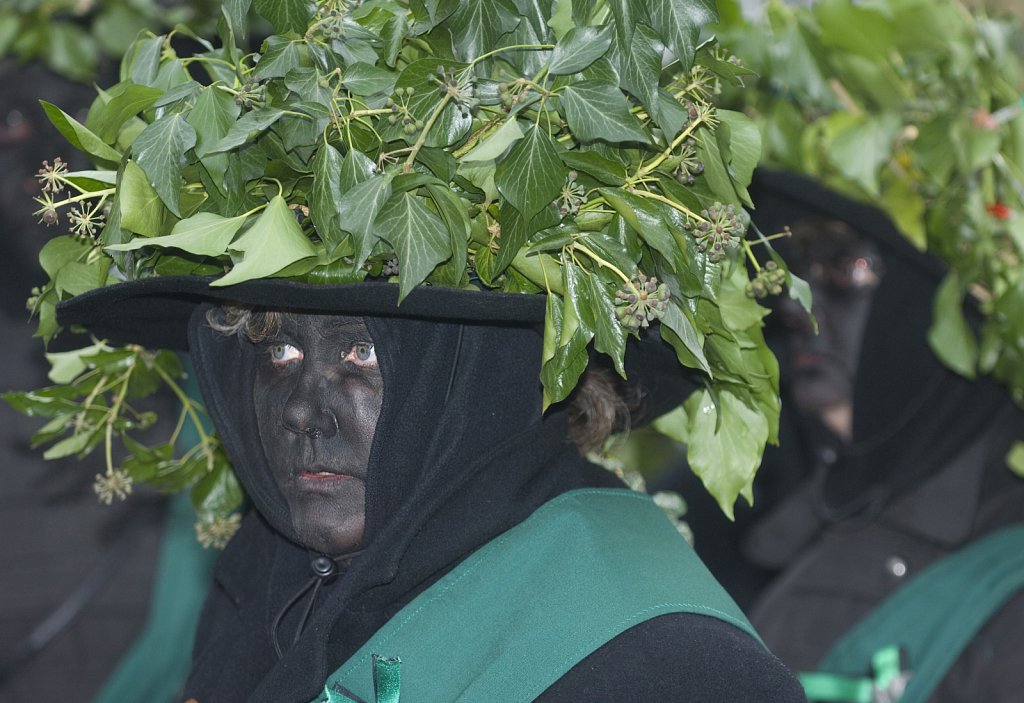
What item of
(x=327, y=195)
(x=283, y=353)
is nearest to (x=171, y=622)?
(x=283, y=353)

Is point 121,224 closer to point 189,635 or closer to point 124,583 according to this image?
point 189,635

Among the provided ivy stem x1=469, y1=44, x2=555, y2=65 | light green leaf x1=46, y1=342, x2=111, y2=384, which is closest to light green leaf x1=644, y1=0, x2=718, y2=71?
ivy stem x1=469, y1=44, x2=555, y2=65

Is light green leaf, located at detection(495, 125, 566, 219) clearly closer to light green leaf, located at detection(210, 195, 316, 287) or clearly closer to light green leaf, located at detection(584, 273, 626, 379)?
light green leaf, located at detection(584, 273, 626, 379)

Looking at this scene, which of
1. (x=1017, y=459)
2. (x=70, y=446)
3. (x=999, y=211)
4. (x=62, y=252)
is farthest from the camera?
(x=1017, y=459)

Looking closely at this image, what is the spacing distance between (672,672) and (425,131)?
558 mm

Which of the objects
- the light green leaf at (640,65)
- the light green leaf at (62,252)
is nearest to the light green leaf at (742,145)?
the light green leaf at (640,65)

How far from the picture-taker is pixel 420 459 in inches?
51.2

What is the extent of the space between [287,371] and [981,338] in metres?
1.47

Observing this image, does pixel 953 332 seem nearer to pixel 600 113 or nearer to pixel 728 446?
pixel 728 446

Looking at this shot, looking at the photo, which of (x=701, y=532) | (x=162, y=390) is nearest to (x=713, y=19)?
(x=162, y=390)

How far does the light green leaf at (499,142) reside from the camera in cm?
116

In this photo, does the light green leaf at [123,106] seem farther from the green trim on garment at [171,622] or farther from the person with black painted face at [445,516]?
the green trim on garment at [171,622]

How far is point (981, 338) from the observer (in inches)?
91.8

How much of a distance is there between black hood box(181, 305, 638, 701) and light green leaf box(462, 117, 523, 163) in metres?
0.21
